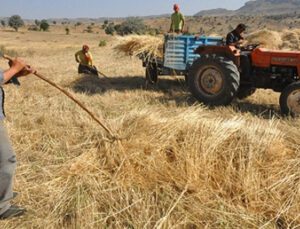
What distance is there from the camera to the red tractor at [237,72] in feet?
26.8

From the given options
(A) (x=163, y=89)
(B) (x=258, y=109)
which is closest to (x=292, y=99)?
(B) (x=258, y=109)

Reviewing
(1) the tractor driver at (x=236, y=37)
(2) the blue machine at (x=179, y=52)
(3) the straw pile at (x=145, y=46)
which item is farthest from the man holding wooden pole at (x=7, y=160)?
(3) the straw pile at (x=145, y=46)

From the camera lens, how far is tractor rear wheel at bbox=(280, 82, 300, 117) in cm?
767

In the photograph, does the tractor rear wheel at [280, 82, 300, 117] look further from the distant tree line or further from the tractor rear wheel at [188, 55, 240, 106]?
the distant tree line

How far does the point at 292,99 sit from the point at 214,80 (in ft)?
5.08

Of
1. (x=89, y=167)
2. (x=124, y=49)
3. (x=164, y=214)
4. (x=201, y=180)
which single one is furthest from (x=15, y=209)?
(x=124, y=49)

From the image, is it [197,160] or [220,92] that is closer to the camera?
[197,160]

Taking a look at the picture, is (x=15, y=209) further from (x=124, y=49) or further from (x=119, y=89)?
(x=124, y=49)

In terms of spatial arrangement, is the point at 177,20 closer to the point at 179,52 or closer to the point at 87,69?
the point at 179,52

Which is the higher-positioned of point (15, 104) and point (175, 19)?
point (175, 19)

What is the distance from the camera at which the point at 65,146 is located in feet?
19.2

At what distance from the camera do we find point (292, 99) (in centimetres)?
770

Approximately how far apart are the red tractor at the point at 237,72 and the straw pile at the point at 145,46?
1.77 meters

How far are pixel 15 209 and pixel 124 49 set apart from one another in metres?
7.05
